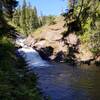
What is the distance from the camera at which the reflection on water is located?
2497cm

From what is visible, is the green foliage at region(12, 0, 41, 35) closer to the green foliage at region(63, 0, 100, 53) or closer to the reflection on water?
the green foliage at region(63, 0, 100, 53)

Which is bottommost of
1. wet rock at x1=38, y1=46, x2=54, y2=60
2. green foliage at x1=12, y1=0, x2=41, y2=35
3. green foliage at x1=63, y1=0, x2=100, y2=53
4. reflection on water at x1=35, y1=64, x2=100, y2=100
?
reflection on water at x1=35, y1=64, x2=100, y2=100

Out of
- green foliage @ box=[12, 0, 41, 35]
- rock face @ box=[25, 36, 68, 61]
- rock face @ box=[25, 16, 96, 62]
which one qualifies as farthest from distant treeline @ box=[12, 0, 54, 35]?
rock face @ box=[25, 36, 68, 61]

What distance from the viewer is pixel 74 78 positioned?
33188 millimetres

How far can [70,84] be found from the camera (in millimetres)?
29891

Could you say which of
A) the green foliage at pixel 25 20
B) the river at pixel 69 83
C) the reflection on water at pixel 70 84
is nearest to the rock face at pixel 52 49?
the river at pixel 69 83

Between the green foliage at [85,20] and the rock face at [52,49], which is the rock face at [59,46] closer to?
the rock face at [52,49]

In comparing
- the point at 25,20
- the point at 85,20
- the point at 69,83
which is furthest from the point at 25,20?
the point at 69,83

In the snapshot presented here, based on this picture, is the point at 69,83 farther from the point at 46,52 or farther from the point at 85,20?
the point at 85,20

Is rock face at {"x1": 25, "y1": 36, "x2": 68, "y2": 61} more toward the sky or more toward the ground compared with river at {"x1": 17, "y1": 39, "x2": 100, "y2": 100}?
more toward the sky

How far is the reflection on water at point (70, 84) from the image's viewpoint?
24969mm

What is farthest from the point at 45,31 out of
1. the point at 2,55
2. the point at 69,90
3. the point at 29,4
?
the point at 29,4

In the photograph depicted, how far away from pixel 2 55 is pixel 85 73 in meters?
19.6

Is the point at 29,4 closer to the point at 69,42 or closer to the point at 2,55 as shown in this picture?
the point at 69,42
